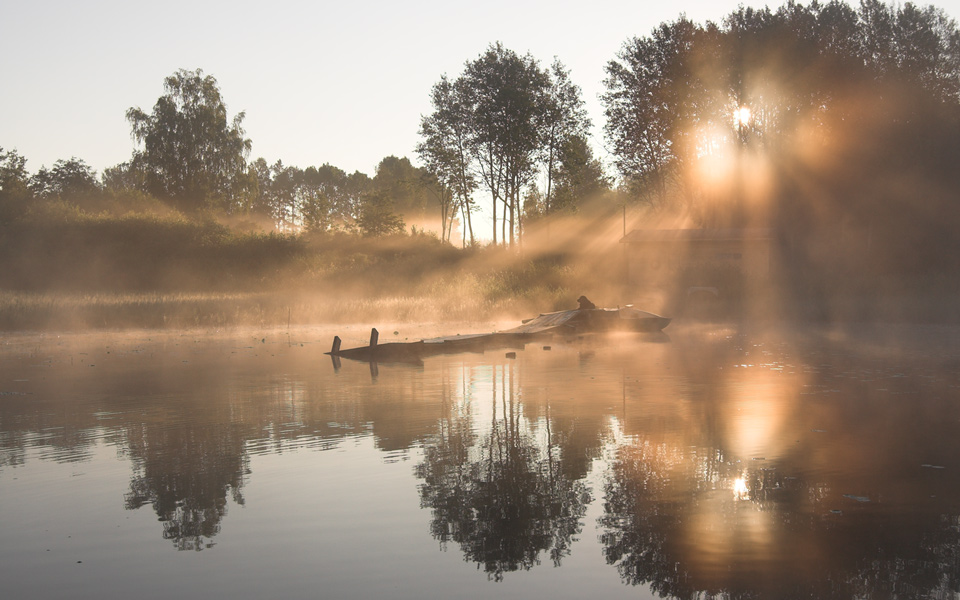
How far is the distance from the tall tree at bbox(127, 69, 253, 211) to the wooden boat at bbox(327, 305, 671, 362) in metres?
52.3

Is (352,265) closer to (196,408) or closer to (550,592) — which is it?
(196,408)

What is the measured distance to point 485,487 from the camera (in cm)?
805

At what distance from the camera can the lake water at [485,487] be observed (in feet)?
19.1

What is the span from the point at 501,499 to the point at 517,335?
18.1m

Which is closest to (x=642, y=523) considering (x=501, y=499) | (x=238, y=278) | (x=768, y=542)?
(x=768, y=542)

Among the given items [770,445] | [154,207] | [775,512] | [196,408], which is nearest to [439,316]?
[196,408]

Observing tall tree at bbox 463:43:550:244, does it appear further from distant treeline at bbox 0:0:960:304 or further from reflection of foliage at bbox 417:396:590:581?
reflection of foliage at bbox 417:396:590:581

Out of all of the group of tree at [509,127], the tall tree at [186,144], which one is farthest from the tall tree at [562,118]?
the tall tree at [186,144]

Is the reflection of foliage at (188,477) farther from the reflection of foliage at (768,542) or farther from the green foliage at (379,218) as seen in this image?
the green foliage at (379,218)

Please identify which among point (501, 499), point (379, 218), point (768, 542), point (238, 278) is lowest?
point (768, 542)

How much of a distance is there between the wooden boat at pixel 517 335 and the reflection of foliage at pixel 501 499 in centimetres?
1144

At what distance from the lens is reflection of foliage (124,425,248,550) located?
23.1ft

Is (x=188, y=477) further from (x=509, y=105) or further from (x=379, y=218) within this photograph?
(x=379, y=218)

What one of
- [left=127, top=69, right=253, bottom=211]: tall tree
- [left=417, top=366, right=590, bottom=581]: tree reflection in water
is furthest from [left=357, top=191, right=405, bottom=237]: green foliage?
[left=417, top=366, right=590, bottom=581]: tree reflection in water
